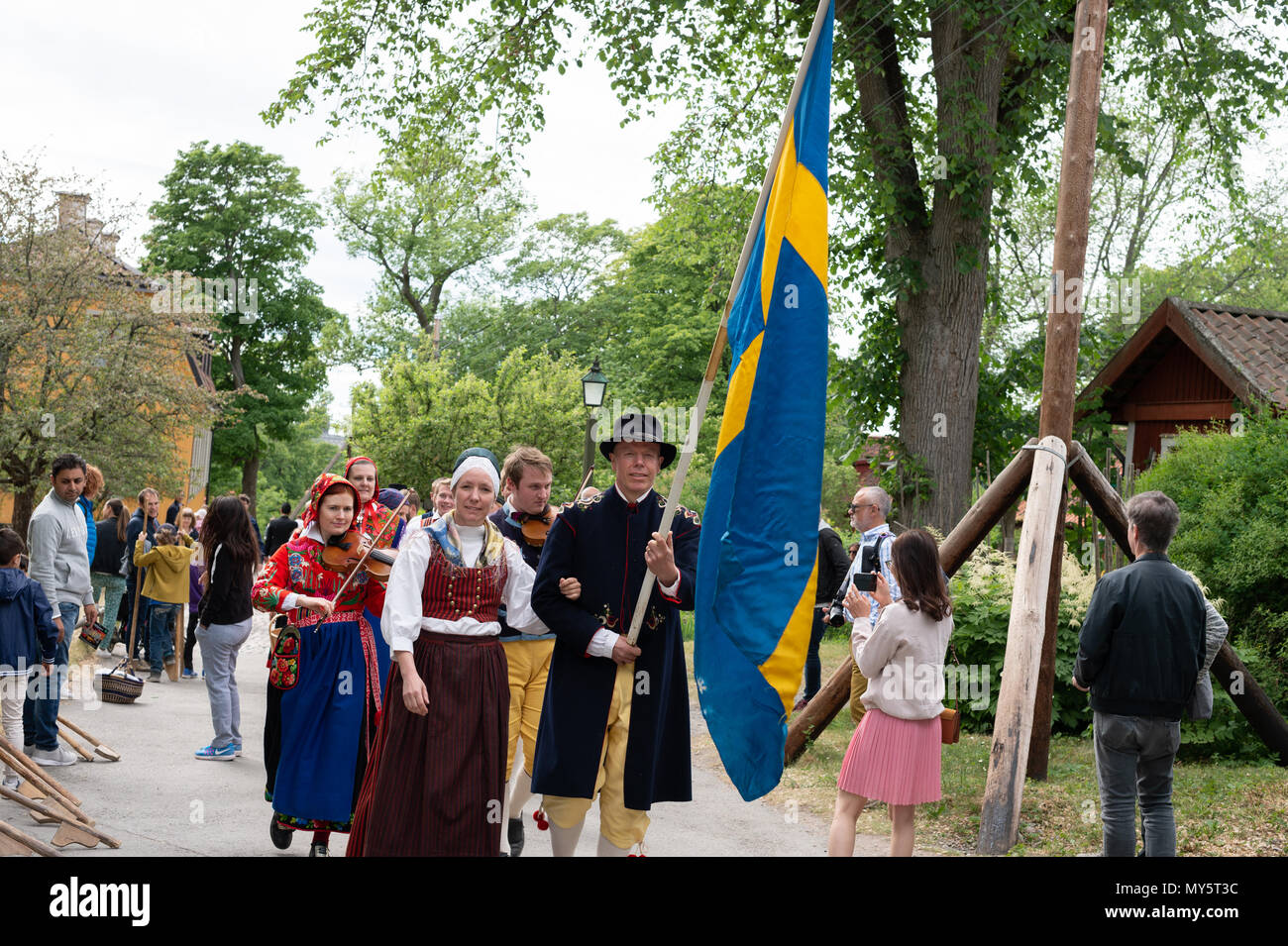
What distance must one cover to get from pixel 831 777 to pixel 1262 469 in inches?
201

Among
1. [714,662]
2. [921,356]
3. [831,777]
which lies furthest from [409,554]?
[921,356]

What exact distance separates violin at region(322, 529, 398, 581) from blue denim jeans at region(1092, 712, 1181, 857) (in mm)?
3884

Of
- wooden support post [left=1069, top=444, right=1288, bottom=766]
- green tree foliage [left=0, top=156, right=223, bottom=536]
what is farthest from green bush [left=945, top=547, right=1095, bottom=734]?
green tree foliage [left=0, top=156, right=223, bottom=536]

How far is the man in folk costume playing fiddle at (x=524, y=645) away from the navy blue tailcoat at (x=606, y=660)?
157cm

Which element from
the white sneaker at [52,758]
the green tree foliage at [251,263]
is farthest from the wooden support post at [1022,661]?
the green tree foliage at [251,263]

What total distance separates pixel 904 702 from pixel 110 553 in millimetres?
10880

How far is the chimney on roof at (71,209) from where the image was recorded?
25.1 m

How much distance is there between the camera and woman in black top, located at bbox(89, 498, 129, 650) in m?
13.4

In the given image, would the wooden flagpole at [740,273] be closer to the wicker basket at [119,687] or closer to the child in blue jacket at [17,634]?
the child in blue jacket at [17,634]

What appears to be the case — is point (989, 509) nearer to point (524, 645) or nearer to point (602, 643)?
point (524, 645)

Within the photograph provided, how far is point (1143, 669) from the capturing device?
18.4 ft

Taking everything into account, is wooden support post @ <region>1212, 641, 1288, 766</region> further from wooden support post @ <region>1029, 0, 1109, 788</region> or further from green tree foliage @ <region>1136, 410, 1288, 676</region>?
wooden support post @ <region>1029, 0, 1109, 788</region>
